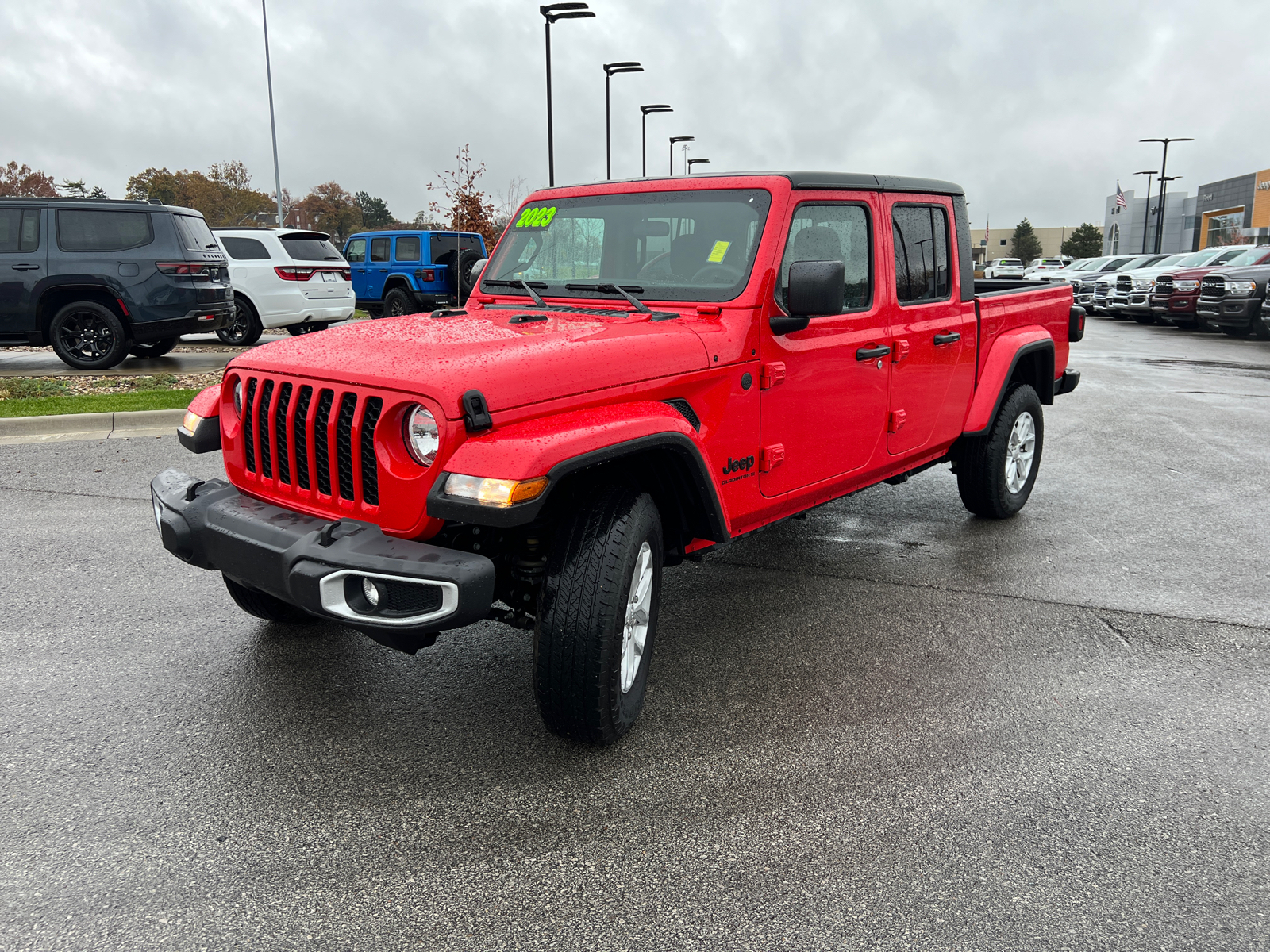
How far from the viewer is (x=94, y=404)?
9.05 metres

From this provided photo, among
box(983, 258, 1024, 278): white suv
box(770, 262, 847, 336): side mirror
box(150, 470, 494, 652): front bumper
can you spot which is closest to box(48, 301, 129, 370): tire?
box(150, 470, 494, 652): front bumper

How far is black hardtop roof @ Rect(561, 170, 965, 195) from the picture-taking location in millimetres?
4090

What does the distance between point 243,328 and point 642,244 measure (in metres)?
12.1

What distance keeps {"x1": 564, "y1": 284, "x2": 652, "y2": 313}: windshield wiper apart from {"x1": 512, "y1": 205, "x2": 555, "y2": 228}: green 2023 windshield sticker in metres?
0.48

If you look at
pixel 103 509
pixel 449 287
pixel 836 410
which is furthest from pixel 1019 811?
pixel 449 287

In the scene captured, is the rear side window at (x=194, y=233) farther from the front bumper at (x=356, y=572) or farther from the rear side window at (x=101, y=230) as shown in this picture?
the front bumper at (x=356, y=572)

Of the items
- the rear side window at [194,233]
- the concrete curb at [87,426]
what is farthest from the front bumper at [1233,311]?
the concrete curb at [87,426]

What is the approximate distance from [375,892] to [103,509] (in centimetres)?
454

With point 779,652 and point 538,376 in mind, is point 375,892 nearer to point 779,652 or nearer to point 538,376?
point 538,376

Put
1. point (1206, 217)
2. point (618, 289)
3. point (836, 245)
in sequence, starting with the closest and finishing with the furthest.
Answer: point (618, 289) < point (836, 245) < point (1206, 217)

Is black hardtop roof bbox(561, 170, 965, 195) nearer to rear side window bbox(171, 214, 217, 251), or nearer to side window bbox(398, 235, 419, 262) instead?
rear side window bbox(171, 214, 217, 251)

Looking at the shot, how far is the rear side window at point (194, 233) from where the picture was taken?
37.6ft

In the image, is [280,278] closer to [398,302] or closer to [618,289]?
[398,302]

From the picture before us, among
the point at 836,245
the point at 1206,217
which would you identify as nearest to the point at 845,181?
the point at 836,245
